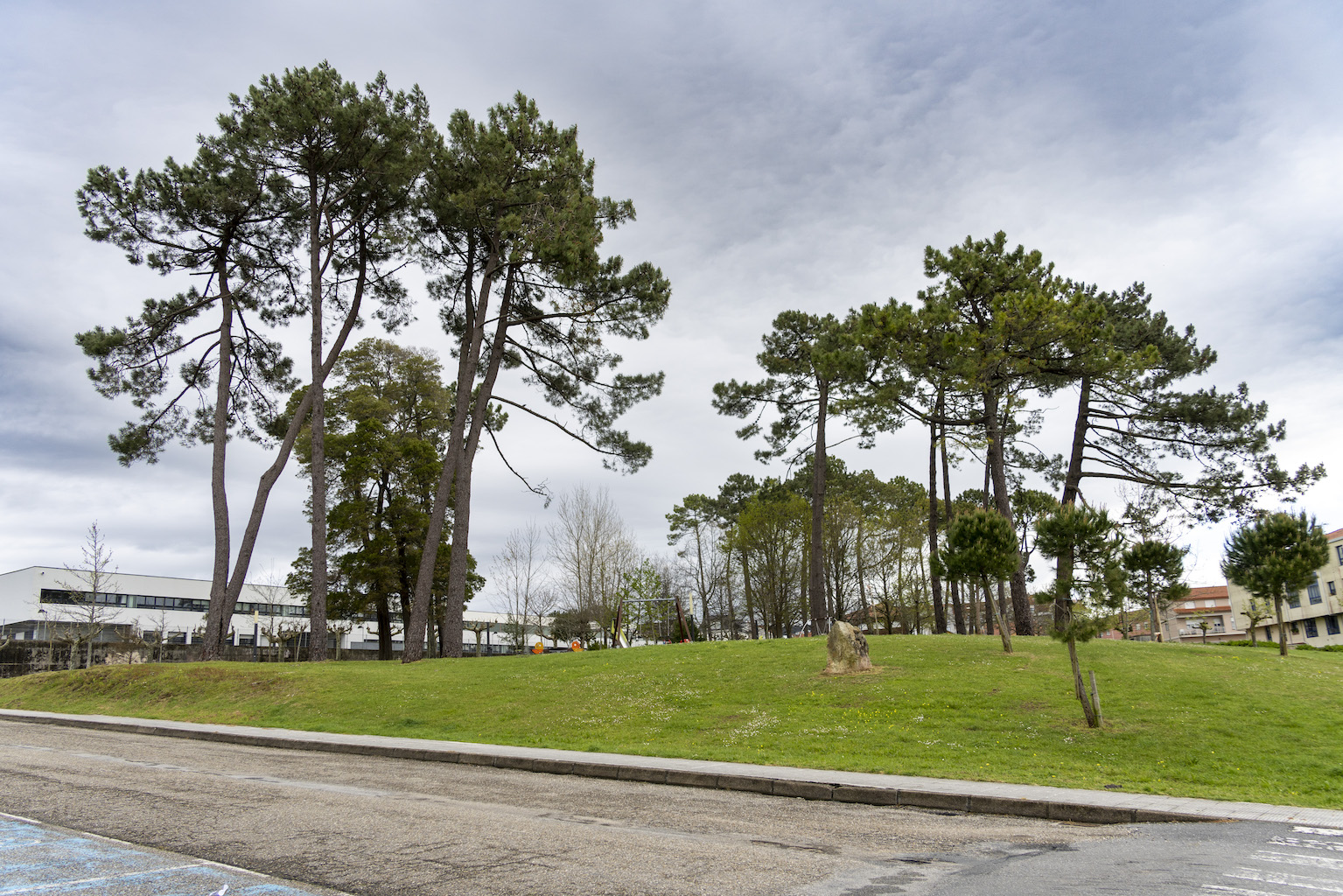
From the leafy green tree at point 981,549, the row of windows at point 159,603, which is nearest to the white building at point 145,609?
the row of windows at point 159,603

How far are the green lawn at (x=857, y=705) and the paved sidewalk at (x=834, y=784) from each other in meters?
0.78

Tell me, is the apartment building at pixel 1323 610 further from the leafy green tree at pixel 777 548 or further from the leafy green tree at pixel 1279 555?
the leafy green tree at pixel 1279 555

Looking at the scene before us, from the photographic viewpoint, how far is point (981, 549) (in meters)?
19.0

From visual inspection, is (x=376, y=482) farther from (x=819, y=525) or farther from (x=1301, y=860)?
(x=1301, y=860)

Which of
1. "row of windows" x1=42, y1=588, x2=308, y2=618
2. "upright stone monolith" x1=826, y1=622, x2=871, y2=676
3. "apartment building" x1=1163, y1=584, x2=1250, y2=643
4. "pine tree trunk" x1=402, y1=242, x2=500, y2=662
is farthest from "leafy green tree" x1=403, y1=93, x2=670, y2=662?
"apartment building" x1=1163, y1=584, x2=1250, y2=643

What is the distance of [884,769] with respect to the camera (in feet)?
37.9

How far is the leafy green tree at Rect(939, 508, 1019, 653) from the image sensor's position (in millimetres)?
18922

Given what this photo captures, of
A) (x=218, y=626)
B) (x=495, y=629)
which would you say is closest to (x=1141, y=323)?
(x=218, y=626)

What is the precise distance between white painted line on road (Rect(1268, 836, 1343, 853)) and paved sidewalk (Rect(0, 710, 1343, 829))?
1.11 m

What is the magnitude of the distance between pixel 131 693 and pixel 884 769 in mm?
20752

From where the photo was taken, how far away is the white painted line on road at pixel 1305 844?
6.94m

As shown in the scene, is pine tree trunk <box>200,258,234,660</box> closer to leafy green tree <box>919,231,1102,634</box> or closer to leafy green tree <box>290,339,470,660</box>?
leafy green tree <box>290,339,470,660</box>

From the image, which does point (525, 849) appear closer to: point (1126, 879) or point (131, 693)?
point (1126, 879)

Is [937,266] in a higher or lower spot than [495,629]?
higher
